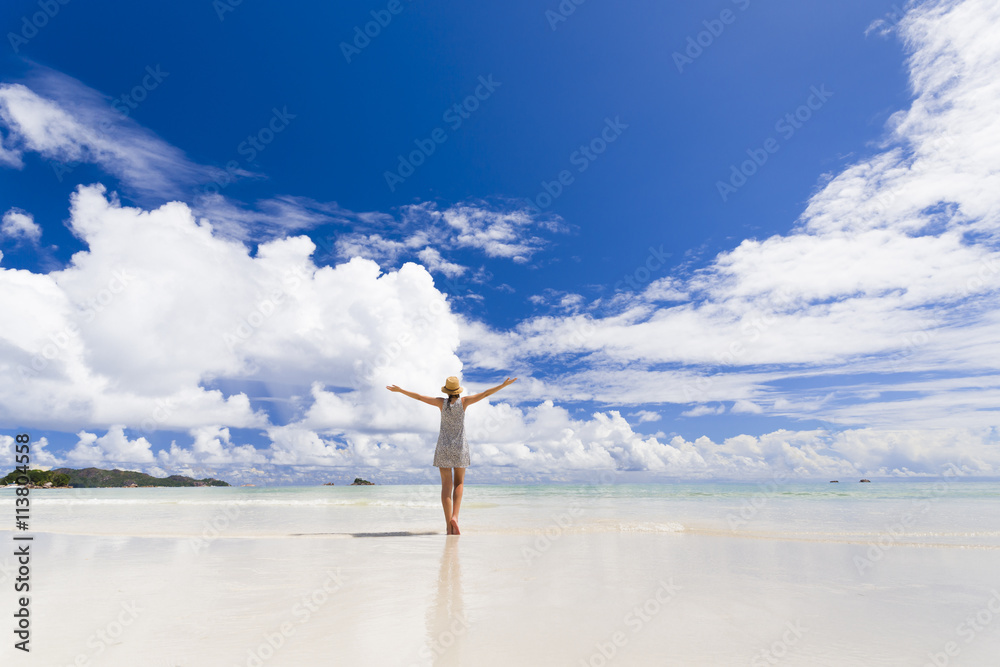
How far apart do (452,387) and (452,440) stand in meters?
0.90

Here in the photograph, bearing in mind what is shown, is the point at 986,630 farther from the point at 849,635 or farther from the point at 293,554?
the point at 293,554

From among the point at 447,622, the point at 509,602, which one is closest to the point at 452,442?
the point at 509,602

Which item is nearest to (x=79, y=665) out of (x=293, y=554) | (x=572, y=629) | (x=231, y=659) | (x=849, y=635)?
(x=231, y=659)

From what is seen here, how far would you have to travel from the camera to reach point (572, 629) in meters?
3.89

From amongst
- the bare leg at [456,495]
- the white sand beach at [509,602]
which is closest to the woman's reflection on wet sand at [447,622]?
the white sand beach at [509,602]

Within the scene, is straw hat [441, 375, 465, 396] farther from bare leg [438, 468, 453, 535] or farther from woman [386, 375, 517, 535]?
bare leg [438, 468, 453, 535]

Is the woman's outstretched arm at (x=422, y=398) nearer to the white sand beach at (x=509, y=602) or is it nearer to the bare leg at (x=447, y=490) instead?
the bare leg at (x=447, y=490)

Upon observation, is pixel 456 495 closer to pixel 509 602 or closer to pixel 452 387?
pixel 452 387

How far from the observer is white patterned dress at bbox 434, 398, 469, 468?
8688 mm

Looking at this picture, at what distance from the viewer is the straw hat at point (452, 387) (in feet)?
28.8

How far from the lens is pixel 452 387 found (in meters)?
8.78

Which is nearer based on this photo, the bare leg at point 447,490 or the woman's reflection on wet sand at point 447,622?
the woman's reflection on wet sand at point 447,622

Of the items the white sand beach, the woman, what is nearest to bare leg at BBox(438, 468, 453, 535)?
the woman

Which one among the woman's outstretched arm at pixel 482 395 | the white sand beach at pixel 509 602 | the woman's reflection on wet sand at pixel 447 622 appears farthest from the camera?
the woman's outstretched arm at pixel 482 395
